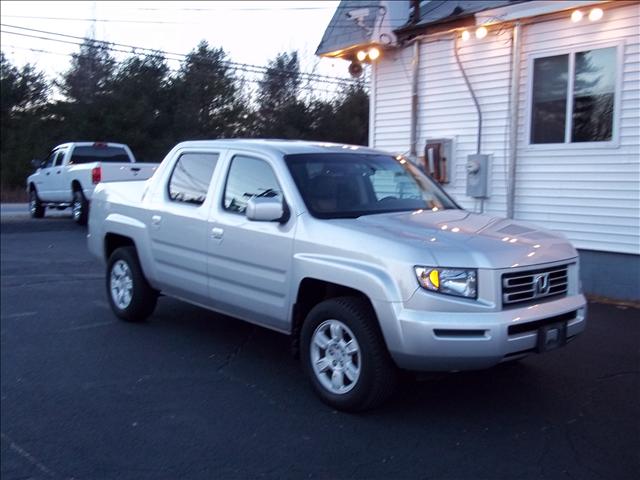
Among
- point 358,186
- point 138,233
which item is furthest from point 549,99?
point 138,233

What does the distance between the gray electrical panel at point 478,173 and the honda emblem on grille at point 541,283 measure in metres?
5.98

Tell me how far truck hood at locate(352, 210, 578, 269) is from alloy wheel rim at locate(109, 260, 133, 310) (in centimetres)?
317

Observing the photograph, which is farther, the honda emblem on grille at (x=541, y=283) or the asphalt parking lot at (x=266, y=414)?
the honda emblem on grille at (x=541, y=283)

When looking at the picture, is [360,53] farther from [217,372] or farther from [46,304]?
[217,372]

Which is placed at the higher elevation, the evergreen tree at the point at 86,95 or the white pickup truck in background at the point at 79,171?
the evergreen tree at the point at 86,95

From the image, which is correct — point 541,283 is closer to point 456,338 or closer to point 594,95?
point 456,338

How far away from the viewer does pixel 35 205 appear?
18172mm

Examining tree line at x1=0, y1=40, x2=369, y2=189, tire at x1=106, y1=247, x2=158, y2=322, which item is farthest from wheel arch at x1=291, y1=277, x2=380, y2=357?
tree line at x1=0, y1=40, x2=369, y2=189

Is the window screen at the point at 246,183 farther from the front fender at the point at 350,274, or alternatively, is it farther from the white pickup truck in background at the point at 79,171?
the white pickup truck in background at the point at 79,171

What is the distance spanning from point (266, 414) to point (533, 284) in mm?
2051

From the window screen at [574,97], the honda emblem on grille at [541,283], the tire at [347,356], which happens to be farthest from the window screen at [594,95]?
the tire at [347,356]

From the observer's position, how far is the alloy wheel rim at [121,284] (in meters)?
7.82

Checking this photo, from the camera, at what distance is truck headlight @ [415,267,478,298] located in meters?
4.80

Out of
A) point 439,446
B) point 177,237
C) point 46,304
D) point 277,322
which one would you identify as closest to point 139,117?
point 46,304
